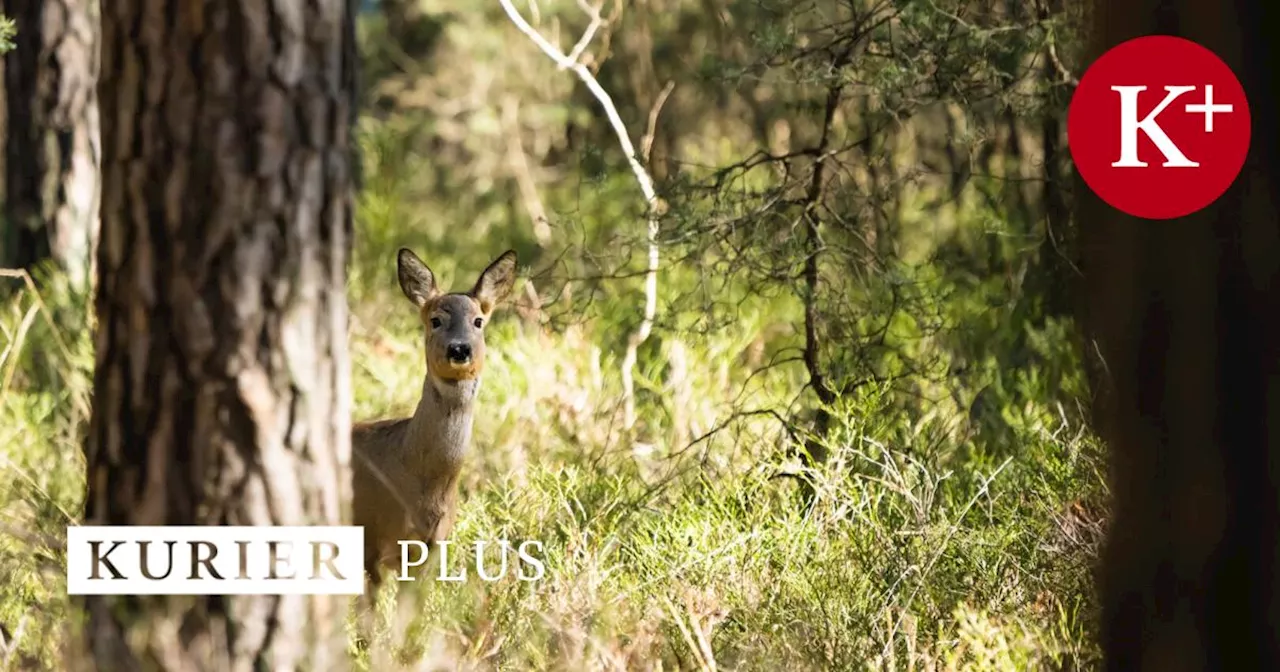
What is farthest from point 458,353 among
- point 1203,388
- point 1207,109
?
point 1203,388

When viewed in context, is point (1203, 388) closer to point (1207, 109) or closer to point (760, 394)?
point (1207, 109)

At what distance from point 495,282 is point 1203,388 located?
13.4ft

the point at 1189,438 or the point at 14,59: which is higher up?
the point at 14,59

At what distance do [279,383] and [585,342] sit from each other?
4.77 m

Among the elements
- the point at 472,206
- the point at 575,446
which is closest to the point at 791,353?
the point at 575,446

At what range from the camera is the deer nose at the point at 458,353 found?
619cm

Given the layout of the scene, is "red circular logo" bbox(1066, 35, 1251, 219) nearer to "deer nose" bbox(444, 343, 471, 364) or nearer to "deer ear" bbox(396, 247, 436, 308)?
"deer nose" bbox(444, 343, 471, 364)

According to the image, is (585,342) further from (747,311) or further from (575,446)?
(575,446)

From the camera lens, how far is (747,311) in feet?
31.0

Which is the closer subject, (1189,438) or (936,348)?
(1189,438)

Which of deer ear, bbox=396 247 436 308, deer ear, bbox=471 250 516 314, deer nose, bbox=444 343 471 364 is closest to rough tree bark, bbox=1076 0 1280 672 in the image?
deer nose, bbox=444 343 471 364

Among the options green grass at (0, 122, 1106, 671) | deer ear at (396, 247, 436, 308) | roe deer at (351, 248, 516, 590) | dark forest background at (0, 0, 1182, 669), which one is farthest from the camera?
deer ear at (396, 247, 436, 308)

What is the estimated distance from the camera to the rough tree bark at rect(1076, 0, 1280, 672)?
2.60m

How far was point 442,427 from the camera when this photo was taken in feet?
20.4
